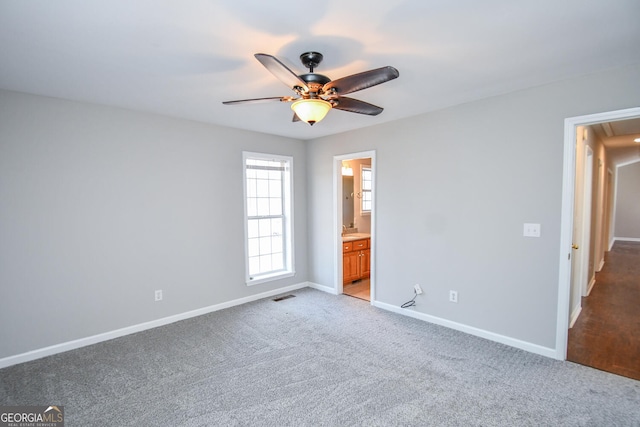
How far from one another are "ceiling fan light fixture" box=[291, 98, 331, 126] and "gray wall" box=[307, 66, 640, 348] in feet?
6.06

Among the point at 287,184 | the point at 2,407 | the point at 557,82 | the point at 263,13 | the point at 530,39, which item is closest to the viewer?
the point at 263,13

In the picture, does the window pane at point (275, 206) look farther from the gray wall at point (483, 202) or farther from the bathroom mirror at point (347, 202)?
the gray wall at point (483, 202)

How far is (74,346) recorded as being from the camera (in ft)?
9.96

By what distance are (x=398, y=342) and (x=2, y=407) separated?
3.16 m

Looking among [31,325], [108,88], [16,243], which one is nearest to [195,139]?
[108,88]

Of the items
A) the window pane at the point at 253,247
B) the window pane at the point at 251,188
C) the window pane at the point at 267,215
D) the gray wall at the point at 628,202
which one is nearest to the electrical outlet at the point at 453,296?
the window pane at the point at 267,215

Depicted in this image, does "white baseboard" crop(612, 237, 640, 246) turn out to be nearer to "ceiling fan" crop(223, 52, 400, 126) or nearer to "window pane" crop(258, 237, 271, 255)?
"window pane" crop(258, 237, 271, 255)

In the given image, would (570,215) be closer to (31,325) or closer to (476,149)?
(476,149)

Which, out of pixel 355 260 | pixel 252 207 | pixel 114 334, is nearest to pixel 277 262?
pixel 252 207

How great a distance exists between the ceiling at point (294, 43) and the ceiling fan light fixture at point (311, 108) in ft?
1.10

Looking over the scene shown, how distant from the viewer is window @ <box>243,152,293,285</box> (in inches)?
175

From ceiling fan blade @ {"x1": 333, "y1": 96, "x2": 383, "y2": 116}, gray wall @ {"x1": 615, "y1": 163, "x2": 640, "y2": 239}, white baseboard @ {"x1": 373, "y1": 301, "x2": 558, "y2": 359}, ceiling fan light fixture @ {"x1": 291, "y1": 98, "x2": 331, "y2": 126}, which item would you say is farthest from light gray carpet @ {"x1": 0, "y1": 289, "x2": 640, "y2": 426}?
gray wall @ {"x1": 615, "y1": 163, "x2": 640, "y2": 239}

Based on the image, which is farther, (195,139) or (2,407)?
(195,139)

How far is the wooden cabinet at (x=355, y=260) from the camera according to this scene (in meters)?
4.96
